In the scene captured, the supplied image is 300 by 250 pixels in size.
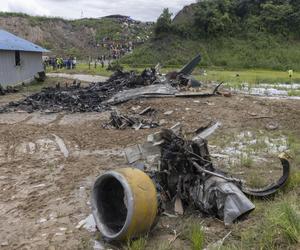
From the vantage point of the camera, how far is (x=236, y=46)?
36.5 m

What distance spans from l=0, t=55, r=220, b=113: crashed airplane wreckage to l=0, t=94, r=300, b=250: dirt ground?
0.75 m

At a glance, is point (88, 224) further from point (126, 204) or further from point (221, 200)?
point (221, 200)

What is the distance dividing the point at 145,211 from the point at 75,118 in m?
9.45

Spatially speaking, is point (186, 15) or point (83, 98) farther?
point (186, 15)

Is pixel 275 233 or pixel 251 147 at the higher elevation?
pixel 275 233

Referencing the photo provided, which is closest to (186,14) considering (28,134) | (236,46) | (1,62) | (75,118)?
(236,46)

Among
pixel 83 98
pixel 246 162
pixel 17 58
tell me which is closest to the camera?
pixel 246 162

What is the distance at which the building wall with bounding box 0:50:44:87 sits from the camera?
22656 mm

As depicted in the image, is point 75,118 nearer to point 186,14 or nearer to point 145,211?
point 145,211

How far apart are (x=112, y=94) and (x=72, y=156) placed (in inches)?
349

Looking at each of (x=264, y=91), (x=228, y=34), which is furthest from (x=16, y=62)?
(x=228, y=34)

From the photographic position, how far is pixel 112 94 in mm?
17578

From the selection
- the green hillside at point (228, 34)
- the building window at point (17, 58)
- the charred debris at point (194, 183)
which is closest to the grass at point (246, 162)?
the charred debris at point (194, 183)

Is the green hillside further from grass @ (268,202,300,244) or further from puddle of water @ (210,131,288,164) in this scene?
grass @ (268,202,300,244)
